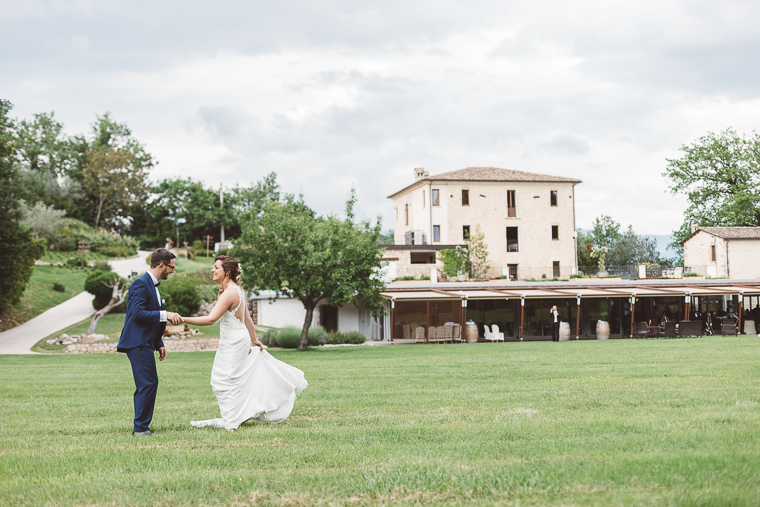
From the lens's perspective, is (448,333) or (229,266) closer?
(229,266)

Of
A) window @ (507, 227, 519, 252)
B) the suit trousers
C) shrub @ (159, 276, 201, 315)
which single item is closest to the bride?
the suit trousers

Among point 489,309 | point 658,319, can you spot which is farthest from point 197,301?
point 658,319

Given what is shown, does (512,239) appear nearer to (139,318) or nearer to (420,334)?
(420,334)

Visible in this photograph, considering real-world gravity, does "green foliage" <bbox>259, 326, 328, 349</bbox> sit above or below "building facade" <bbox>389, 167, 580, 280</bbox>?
below

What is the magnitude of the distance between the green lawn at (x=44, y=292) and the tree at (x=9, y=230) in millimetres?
2150

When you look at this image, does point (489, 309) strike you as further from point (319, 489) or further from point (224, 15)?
point (319, 489)

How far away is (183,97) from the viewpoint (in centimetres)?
2694

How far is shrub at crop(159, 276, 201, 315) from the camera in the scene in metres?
33.2

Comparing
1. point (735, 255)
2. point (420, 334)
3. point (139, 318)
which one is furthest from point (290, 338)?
point (735, 255)

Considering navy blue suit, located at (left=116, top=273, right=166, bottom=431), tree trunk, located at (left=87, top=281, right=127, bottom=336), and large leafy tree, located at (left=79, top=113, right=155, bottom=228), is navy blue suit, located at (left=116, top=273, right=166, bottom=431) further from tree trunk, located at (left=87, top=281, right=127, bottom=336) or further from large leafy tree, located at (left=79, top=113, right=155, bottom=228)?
large leafy tree, located at (left=79, top=113, right=155, bottom=228)

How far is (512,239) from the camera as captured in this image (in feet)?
174

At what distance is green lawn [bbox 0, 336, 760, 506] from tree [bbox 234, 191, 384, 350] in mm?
Answer: 14194

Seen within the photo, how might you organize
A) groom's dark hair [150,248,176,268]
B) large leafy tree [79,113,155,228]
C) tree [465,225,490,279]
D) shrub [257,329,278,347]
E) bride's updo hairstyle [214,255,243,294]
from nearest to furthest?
groom's dark hair [150,248,176,268], bride's updo hairstyle [214,255,243,294], shrub [257,329,278,347], tree [465,225,490,279], large leafy tree [79,113,155,228]

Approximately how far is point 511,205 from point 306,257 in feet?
99.4
